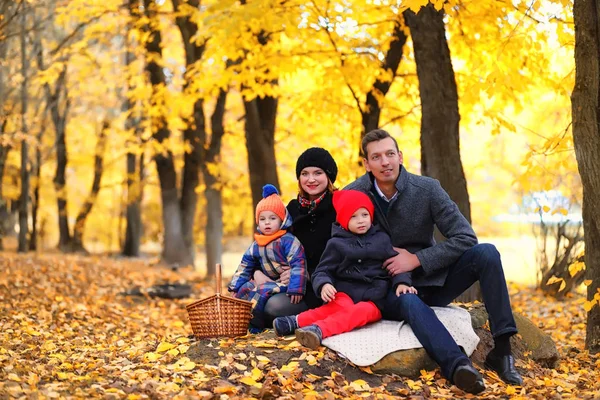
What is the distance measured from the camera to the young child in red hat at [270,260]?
204 inches

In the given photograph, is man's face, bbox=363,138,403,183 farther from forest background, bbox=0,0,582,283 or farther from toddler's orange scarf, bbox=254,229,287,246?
forest background, bbox=0,0,582,283

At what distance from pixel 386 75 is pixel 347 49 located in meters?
0.70

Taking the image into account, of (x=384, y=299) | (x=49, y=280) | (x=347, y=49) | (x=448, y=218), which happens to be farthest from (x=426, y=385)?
(x=49, y=280)

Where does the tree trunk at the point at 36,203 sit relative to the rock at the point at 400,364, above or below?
above

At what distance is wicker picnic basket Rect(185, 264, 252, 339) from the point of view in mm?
5066

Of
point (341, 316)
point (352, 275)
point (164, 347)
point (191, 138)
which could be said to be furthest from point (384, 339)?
point (191, 138)

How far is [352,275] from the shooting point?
4891 mm

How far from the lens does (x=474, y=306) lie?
5.80 metres

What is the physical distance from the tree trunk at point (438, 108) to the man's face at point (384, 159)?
200 centimetres

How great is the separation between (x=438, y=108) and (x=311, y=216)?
2.37 meters

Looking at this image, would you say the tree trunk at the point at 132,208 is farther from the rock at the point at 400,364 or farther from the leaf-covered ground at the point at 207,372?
the rock at the point at 400,364

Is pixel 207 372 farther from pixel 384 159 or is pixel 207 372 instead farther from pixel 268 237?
pixel 384 159

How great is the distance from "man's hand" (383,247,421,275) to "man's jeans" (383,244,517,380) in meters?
0.18

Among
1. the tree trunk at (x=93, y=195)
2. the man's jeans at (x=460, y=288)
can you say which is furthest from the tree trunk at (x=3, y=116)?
the man's jeans at (x=460, y=288)
